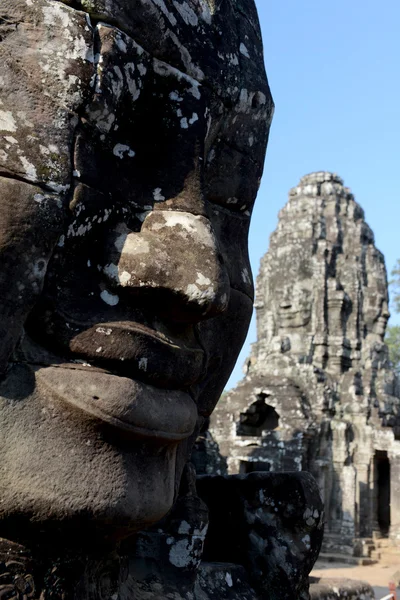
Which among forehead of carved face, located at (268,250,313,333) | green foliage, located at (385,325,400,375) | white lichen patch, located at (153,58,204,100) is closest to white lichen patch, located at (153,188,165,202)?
white lichen patch, located at (153,58,204,100)

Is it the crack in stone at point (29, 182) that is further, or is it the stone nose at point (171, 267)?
the stone nose at point (171, 267)

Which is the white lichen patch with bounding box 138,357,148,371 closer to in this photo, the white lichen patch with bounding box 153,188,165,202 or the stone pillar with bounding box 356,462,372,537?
the white lichen patch with bounding box 153,188,165,202

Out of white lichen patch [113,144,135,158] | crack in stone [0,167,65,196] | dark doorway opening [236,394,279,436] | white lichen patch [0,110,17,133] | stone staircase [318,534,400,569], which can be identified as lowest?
stone staircase [318,534,400,569]

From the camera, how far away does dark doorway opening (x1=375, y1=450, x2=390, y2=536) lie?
2270cm

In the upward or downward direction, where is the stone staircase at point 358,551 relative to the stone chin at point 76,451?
downward

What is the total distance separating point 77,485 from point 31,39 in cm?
119

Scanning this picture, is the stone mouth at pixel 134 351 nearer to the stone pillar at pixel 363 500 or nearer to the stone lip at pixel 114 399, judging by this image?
the stone lip at pixel 114 399

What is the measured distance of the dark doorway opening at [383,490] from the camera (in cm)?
2270

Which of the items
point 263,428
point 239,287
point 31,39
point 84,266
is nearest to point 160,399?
point 84,266

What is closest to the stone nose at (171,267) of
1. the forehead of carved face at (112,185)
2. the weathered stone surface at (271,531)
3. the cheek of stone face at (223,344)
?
the forehead of carved face at (112,185)

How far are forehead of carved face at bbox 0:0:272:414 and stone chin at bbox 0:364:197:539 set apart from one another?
0.09 metres

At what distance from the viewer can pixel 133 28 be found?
7.00 feet

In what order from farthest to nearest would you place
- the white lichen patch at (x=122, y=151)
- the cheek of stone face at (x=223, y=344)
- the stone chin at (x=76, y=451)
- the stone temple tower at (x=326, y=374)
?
the stone temple tower at (x=326, y=374) → the cheek of stone face at (x=223, y=344) → the white lichen patch at (x=122, y=151) → the stone chin at (x=76, y=451)

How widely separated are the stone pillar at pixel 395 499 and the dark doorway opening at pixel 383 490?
3.89 ft
